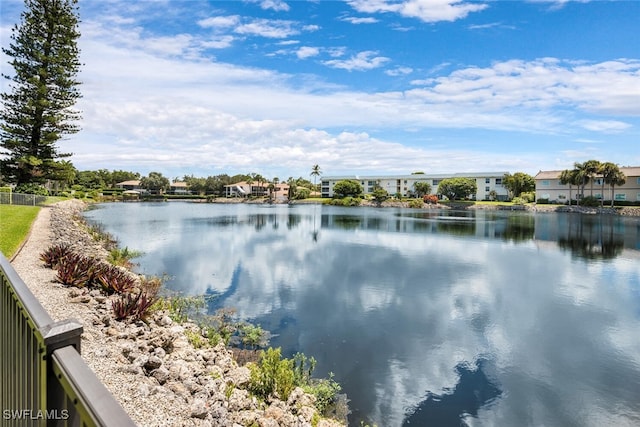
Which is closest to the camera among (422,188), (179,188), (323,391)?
(323,391)

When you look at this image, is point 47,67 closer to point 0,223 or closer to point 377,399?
point 0,223

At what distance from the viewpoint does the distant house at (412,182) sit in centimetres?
11056

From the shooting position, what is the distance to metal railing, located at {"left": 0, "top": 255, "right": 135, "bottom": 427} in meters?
1.51

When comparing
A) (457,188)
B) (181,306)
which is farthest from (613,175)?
(181,306)

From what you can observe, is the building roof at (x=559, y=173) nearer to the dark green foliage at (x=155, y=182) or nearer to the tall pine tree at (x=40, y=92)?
the tall pine tree at (x=40, y=92)

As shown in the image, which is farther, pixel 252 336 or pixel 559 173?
pixel 559 173

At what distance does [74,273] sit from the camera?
36.0 ft

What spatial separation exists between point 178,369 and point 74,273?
5.75m

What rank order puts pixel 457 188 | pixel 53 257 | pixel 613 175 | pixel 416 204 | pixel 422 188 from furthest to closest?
pixel 422 188, pixel 457 188, pixel 416 204, pixel 613 175, pixel 53 257

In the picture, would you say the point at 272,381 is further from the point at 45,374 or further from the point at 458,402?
the point at 45,374

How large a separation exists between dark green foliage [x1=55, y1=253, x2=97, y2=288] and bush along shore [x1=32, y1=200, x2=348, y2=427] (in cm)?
3

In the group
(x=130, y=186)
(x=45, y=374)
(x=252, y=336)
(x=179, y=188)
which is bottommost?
(x=252, y=336)

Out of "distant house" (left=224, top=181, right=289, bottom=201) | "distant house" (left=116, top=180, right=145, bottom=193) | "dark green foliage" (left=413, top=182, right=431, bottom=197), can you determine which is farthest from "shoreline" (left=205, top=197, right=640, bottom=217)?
"distant house" (left=116, top=180, right=145, bottom=193)

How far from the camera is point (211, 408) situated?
620cm
